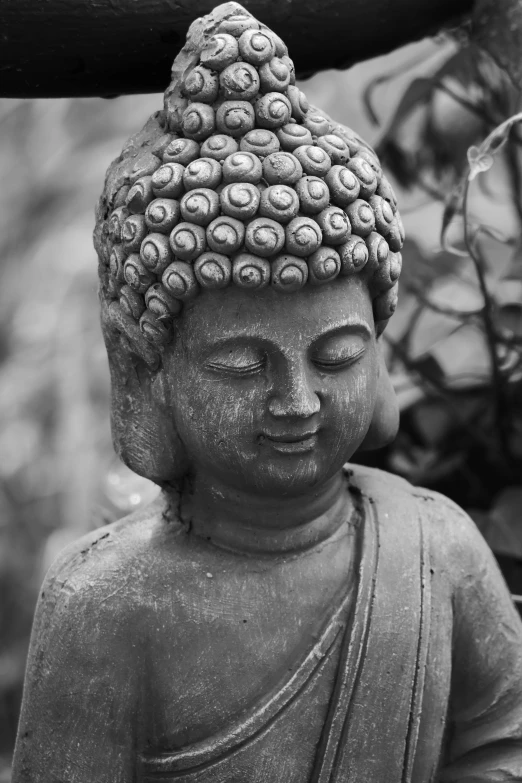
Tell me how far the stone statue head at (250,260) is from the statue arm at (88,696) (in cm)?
24

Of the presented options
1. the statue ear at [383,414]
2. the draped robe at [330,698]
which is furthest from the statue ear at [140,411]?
the statue ear at [383,414]

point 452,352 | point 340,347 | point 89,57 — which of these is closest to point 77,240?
point 452,352

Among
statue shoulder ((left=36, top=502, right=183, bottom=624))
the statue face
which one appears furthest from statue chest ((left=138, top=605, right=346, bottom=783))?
the statue face

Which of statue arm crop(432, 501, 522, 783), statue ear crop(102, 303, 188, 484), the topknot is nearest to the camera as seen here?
the topknot

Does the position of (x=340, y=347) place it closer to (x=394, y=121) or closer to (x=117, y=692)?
(x=117, y=692)

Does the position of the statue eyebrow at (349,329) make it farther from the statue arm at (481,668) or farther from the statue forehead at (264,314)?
the statue arm at (481,668)

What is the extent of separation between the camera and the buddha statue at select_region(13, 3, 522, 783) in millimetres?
1160

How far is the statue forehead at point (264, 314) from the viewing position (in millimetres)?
1168

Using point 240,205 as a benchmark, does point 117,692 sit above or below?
below

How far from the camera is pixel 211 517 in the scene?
1.33 meters

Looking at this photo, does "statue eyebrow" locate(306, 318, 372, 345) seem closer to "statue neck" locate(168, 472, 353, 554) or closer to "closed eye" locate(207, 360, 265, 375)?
"closed eye" locate(207, 360, 265, 375)

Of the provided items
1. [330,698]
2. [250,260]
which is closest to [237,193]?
[250,260]

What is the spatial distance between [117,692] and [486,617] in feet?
1.59

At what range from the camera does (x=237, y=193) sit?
3.68 feet
